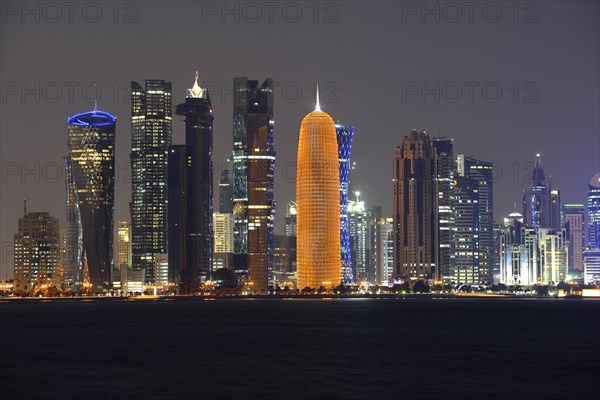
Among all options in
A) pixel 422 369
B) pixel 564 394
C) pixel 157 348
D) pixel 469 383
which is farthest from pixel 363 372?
pixel 157 348

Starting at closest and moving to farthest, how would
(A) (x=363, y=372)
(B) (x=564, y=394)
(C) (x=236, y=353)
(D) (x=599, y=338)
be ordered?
(B) (x=564, y=394)
(A) (x=363, y=372)
(C) (x=236, y=353)
(D) (x=599, y=338)

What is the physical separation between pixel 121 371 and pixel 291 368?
64.0 feet

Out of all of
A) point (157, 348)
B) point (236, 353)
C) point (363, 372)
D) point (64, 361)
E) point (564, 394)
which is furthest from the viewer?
point (157, 348)

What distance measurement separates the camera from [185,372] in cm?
12850

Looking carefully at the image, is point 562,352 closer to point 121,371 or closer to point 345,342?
point 345,342

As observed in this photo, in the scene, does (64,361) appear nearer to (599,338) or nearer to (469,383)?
(469,383)

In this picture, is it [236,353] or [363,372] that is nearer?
[363,372]

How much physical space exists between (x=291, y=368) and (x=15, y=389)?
3349 cm

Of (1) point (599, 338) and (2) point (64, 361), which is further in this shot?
(1) point (599, 338)

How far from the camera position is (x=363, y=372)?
418 ft

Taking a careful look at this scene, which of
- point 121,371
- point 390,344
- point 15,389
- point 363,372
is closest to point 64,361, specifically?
point 121,371

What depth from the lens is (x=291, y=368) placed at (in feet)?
433

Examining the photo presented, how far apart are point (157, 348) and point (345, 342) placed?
97.9 feet

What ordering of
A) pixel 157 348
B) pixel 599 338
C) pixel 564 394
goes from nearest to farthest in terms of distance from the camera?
1. pixel 564 394
2. pixel 157 348
3. pixel 599 338
